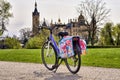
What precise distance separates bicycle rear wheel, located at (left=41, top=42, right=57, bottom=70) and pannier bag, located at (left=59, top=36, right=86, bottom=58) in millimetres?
580

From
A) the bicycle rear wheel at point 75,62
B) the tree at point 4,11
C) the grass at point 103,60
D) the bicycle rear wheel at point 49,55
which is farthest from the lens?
the tree at point 4,11

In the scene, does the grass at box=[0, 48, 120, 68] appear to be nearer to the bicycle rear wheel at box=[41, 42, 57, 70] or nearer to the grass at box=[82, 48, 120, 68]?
the grass at box=[82, 48, 120, 68]

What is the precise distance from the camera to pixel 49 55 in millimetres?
9031

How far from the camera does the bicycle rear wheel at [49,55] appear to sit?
28.4 ft

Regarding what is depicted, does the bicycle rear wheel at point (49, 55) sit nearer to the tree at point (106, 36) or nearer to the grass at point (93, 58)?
the grass at point (93, 58)

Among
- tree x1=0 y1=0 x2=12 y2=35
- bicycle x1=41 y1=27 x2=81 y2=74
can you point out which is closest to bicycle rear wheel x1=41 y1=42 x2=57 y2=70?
bicycle x1=41 y1=27 x2=81 y2=74

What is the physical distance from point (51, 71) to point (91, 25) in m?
50.9

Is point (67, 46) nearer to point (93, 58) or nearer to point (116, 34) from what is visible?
point (93, 58)

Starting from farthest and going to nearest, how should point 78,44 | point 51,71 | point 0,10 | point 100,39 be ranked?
point 100,39 < point 0,10 < point 51,71 < point 78,44

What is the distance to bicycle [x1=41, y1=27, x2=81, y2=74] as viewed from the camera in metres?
7.43

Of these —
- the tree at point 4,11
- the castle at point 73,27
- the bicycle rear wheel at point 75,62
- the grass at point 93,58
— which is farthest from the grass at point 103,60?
the tree at point 4,11

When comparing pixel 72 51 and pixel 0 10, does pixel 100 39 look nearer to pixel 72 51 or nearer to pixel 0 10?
pixel 0 10

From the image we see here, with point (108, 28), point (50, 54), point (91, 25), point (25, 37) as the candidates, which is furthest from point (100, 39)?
point (50, 54)

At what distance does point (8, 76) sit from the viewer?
24.1 ft
